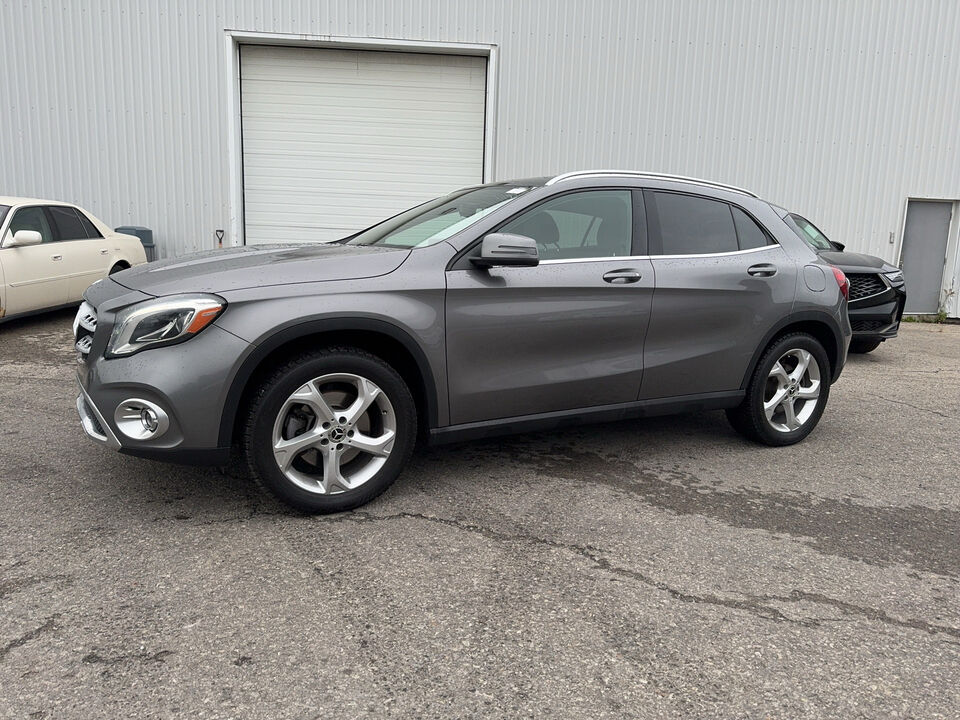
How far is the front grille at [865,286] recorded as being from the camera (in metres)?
7.64

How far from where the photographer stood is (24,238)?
7297 millimetres

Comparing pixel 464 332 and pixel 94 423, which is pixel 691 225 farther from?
pixel 94 423

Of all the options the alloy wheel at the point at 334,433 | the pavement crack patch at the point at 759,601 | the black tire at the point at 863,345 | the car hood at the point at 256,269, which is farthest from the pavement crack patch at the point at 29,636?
the black tire at the point at 863,345

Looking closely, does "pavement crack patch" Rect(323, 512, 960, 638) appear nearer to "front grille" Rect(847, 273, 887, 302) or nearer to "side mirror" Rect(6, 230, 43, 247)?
"front grille" Rect(847, 273, 887, 302)

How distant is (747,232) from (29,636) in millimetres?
4123

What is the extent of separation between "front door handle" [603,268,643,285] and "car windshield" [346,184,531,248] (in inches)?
25.0

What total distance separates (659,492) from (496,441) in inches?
44.3

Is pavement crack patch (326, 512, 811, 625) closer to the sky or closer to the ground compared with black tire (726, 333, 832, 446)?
closer to the ground

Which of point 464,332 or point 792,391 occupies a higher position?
point 464,332

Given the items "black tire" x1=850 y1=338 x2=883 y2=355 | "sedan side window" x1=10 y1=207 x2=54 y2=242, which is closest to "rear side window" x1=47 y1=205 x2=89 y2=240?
"sedan side window" x1=10 y1=207 x2=54 y2=242

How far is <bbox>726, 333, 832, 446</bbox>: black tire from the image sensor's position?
448cm

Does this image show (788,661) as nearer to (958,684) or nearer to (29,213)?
(958,684)

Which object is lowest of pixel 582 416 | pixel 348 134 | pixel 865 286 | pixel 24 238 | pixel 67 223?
pixel 582 416

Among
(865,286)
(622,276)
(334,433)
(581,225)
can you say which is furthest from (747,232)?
(865,286)
